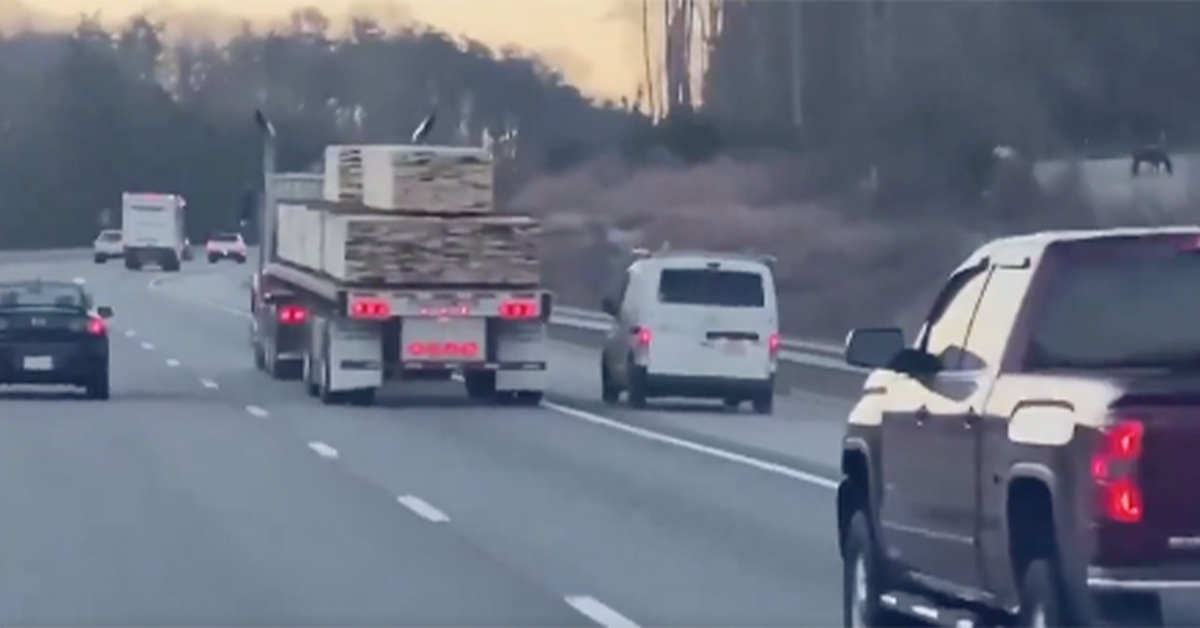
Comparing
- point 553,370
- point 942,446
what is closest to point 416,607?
point 942,446

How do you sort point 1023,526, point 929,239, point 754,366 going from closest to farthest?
point 1023,526 → point 754,366 → point 929,239

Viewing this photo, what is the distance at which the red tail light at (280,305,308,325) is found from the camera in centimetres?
4206

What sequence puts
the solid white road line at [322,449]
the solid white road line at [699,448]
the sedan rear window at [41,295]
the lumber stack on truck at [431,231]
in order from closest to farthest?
1. the solid white road line at [699,448]
2. the solid white road line at [322,449]
3. the lumber stack on truck at [431,231]
4. the sedan rear window at [41,295]

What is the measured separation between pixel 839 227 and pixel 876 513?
51154mm

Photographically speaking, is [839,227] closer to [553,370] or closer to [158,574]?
[553,370]

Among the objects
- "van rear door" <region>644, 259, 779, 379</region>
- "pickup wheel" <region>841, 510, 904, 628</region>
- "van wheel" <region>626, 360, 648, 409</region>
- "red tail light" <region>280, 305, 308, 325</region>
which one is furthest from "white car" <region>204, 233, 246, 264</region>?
"pickup wheel" <region>841, 510, 904, 628</region>

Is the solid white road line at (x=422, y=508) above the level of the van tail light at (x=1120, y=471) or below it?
below

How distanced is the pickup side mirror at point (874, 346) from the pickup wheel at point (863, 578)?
0.99 metres

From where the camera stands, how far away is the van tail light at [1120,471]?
33.6ft

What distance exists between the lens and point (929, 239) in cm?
5869

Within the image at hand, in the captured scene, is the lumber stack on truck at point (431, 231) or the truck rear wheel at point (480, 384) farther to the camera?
the truck rear wheel at point (480, 384)

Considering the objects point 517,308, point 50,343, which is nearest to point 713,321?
point 517,308

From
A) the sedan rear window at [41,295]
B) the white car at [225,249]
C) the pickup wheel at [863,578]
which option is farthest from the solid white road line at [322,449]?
the white car at [225,249]

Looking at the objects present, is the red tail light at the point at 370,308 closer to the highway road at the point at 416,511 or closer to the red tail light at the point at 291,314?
the highway road at the point at 416,511
